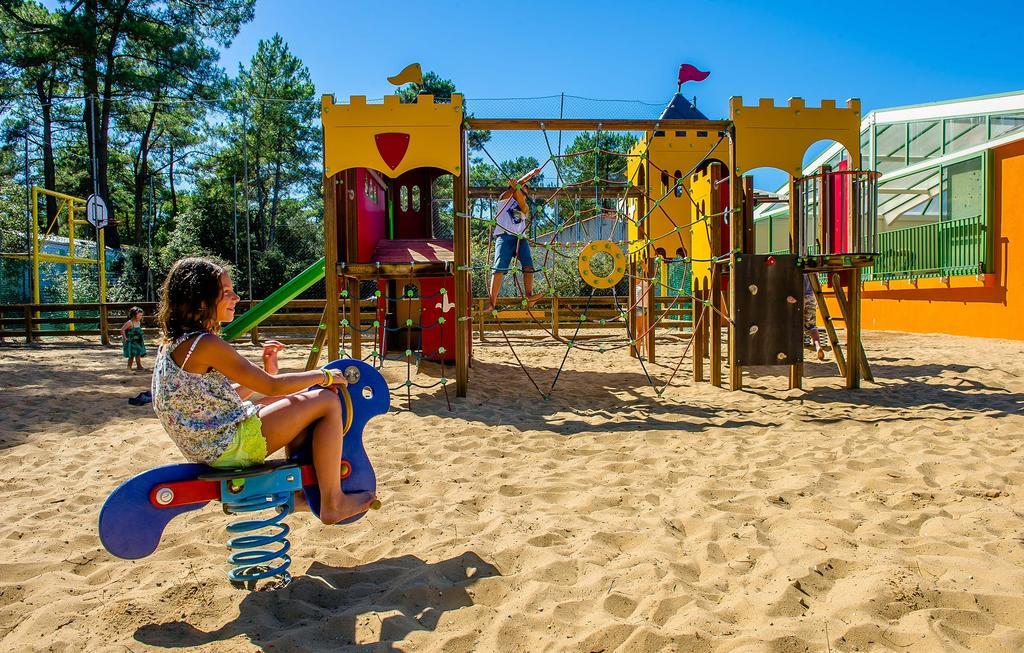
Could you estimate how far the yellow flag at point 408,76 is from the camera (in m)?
7.56

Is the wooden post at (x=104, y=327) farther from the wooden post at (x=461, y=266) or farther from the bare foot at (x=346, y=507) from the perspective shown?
the bare foot at (x=346, y=507)

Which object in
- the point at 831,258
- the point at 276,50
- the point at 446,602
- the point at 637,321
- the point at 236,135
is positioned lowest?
the point at 446,602

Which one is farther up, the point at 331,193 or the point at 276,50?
the point at 276,50

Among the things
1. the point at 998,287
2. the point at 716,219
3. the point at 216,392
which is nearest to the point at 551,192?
the point at 716,219

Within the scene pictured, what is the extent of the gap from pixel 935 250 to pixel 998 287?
1898mm

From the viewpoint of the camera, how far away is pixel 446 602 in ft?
7.88

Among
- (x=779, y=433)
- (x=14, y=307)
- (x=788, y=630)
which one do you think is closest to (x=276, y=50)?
(x=14, y=307)

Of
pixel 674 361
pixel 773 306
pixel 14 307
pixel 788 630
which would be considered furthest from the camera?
pixel 14 307

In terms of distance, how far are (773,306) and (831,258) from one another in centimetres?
83

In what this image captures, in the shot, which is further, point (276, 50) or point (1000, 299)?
point (276, 50)

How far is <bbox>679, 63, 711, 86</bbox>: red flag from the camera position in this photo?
9.61 metres

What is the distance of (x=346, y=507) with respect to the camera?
2.57 m

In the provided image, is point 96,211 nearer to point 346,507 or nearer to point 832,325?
point 832,325

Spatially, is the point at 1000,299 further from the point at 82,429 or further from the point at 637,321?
the point at 82,429
